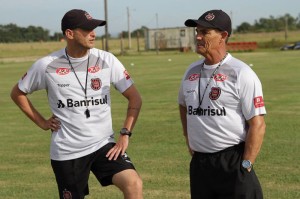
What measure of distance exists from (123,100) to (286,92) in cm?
545

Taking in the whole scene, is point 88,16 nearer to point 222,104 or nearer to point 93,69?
point 93,69

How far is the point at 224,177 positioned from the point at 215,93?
0.65m

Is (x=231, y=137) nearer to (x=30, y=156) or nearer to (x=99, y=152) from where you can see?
(x=99, y=152)

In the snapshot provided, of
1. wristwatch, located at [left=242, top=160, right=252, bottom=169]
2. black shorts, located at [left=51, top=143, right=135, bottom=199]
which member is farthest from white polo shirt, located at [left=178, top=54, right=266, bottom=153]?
black shorts, located at [left=51, top=143, right=135, bottom=199]

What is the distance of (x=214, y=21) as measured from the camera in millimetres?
4344

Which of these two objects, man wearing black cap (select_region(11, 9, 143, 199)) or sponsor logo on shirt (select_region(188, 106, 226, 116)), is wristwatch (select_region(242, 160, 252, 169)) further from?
man wearing black cap (select_region(11, 9, 143, 199))

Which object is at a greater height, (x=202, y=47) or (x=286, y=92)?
(x=202, y=47)

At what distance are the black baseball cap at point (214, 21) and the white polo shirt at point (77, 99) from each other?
1090mm

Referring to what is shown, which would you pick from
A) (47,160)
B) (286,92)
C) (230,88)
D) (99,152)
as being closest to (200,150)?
(230,88)

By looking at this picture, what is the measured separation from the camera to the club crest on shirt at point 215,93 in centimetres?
429

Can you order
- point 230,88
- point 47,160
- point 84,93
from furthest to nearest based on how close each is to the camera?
point 47,160
point 84,93
point 230,88

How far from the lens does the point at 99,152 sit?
16.7 ft

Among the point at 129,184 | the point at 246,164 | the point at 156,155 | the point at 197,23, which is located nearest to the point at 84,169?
the point at 129,184

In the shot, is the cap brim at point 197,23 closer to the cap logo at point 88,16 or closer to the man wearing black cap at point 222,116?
the man wearing black cap at point 222,116
